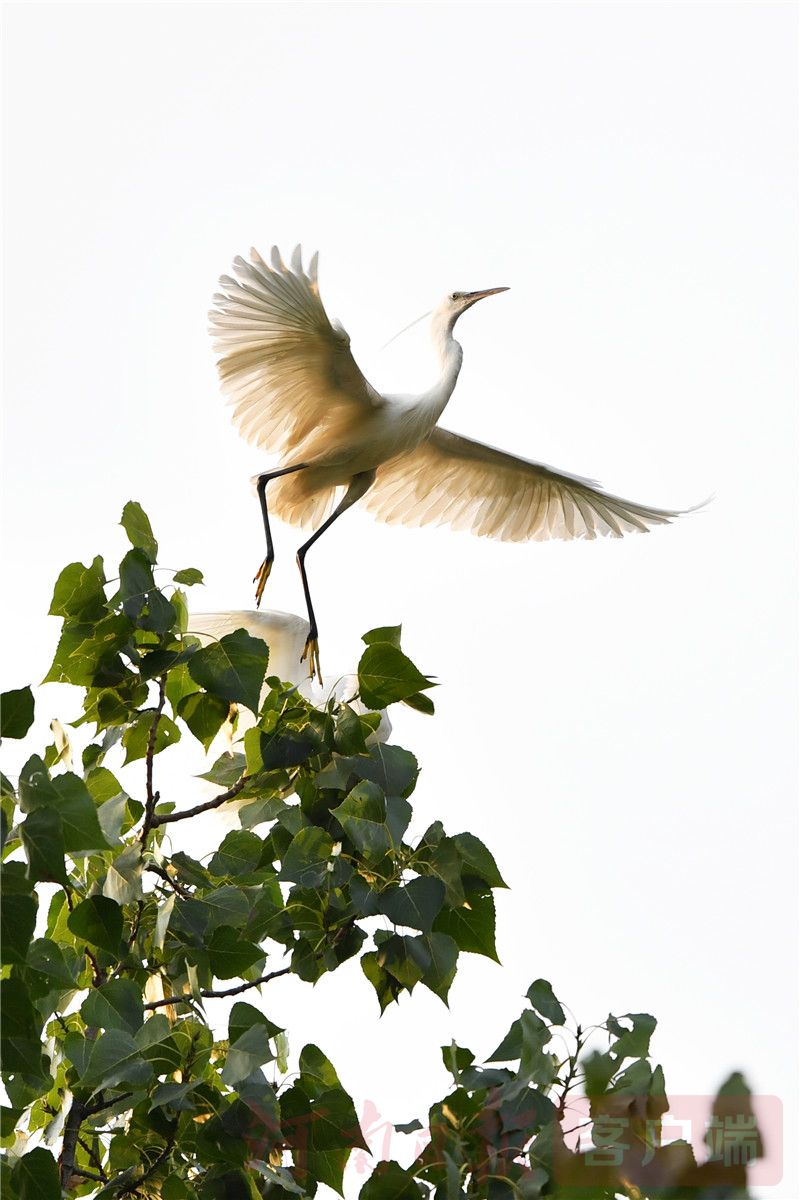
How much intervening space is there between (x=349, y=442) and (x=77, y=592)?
2.77 metres

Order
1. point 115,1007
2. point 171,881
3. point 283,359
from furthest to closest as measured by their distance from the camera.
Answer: point 283,359 < point 171,881 < point 115,1007

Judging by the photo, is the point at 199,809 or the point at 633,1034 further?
the point at 199,809

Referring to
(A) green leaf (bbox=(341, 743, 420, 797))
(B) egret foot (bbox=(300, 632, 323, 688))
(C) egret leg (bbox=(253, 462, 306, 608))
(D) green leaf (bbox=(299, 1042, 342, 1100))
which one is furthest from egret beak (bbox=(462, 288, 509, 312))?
(D) green leaf (bbox=(299, 1042, 342, 1100))

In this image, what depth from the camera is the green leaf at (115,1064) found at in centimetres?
216

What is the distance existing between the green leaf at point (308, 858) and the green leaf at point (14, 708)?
0.64 m

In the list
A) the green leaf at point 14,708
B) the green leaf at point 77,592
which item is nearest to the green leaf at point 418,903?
the green leaf at point 14,708

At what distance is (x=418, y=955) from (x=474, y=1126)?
40cm

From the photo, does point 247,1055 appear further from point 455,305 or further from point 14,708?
point 455,305

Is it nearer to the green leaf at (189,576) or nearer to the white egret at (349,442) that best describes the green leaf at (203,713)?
the green leaf at (189,576)

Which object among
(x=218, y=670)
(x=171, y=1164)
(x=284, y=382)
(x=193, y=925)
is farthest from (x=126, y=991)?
(x=284, y=382)

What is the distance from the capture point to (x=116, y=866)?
2.56m

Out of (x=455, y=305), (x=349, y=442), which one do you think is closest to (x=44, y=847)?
(x=349, y=442)

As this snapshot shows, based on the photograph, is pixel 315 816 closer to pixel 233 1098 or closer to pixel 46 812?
pixel 233 1098

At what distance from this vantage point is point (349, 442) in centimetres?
539
